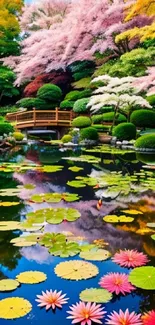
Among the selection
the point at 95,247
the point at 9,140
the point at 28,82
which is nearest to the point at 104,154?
the point at 9,140

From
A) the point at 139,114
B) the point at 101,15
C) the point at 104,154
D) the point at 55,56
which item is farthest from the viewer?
the point at 55,56

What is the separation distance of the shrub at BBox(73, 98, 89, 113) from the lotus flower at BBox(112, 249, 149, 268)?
16591 millimetres

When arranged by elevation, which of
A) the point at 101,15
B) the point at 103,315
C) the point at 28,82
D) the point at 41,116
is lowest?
the point at 103,315

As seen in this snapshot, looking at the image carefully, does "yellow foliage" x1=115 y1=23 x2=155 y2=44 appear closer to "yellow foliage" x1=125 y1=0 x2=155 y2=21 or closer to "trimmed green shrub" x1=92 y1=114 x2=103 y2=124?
"yellow foliage" x1=125 y1=0 x2=155 y2=21

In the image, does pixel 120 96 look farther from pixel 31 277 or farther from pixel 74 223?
pixel 31 277

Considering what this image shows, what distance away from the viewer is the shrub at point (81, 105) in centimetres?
1923

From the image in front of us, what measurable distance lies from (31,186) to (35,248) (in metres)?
2.71

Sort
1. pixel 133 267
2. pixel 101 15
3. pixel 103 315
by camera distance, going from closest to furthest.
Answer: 1. pixel 103 315
2. pixel 133 267
3. pixel 101 15

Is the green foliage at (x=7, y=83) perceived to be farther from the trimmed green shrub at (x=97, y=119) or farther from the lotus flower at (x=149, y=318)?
the lotus flower at (x=149, y=318)

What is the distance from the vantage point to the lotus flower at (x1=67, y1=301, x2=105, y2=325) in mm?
2043

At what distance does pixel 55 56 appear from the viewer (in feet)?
71.6

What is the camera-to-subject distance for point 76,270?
Result: 2686 mm

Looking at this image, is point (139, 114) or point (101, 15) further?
point (101, 15)

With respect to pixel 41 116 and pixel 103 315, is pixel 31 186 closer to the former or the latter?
pixel 103 315
